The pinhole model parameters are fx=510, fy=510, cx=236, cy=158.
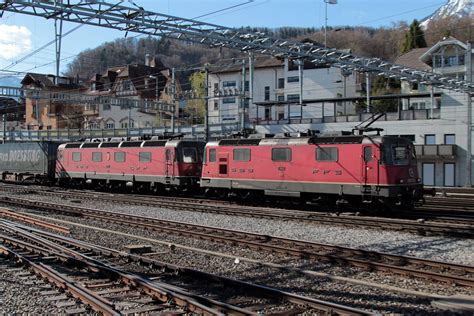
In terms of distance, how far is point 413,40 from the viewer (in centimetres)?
7625

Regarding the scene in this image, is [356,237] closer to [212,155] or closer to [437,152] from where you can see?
[212,155]

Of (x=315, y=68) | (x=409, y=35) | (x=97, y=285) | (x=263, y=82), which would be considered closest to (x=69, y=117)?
(x=263, y=82)

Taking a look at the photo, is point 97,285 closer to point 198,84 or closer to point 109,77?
point 198,84

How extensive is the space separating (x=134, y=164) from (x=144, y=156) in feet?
3.41

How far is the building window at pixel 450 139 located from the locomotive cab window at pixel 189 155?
19.9 metres

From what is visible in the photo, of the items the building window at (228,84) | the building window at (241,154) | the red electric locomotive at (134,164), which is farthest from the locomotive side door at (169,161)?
the building window at (228,84)

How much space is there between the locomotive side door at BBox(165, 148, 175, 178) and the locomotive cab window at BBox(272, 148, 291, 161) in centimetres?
721

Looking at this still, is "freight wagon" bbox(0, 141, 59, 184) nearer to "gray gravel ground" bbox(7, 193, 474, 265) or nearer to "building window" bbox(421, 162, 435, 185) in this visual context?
"gray gravel ground" bbox(7, 193, 474, 265)

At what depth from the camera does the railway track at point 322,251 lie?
9.98m

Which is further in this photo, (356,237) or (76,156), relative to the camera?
(76,156)

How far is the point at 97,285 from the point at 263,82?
61955 mm

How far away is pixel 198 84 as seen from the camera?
223 feet

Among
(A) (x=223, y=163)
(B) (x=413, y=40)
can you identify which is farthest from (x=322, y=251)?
(B) (x=413, y=40)

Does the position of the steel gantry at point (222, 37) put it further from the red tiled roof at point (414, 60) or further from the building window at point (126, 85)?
the building window at point (126, 85)
